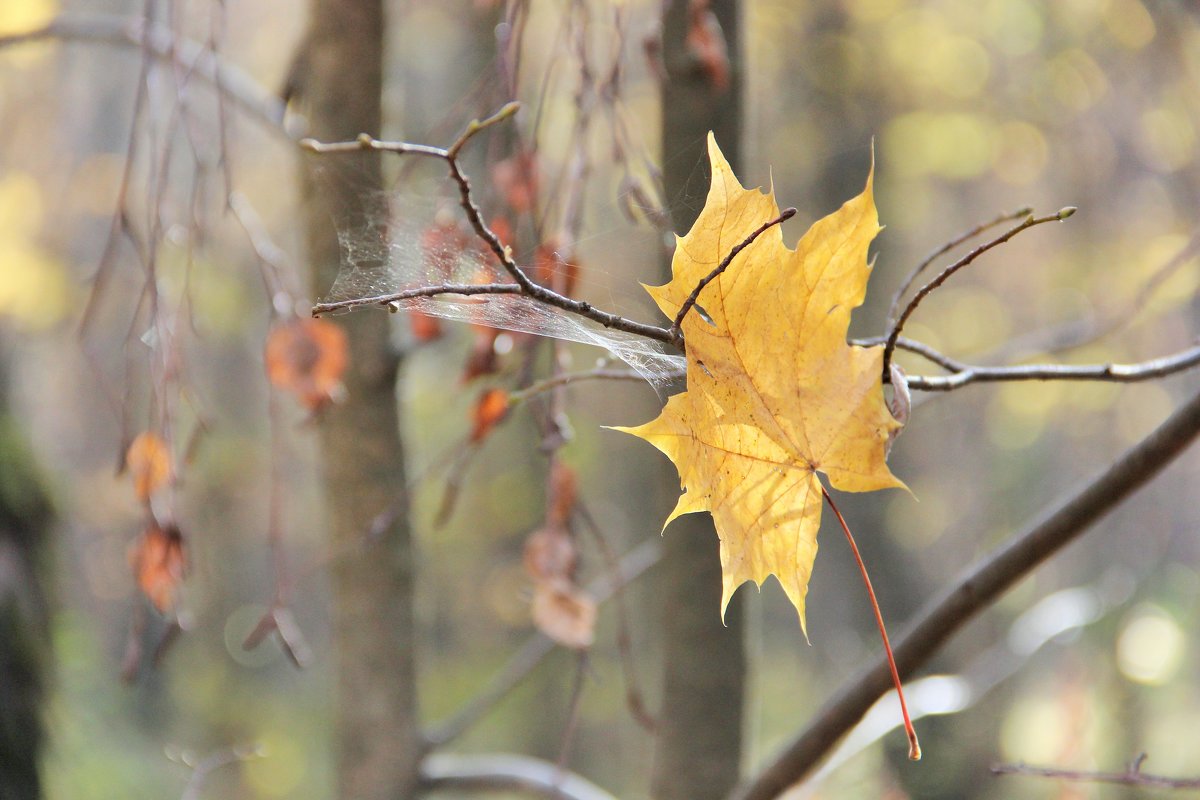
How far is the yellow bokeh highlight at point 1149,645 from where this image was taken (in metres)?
3.23

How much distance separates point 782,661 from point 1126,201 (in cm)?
446

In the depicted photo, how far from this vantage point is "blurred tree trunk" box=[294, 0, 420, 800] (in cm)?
108

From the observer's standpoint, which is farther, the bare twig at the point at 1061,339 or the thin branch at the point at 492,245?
the bare twig at the point at 1061,339

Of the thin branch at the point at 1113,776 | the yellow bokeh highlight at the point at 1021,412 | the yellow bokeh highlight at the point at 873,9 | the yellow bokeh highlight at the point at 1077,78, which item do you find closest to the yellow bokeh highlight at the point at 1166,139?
the yellow bokeh highlight at the point at 1077,78

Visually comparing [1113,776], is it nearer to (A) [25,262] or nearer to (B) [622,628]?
(B) [622,628]

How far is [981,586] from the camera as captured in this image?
72 centimetres

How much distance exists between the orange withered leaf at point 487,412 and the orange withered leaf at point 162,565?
1.03ft

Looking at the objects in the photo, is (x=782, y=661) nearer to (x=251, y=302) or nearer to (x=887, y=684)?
(x=251, y=302)

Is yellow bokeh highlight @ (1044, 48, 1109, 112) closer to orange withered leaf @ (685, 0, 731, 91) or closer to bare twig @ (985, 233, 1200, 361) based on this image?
bare twig @ (985, 233, 1200, 361)

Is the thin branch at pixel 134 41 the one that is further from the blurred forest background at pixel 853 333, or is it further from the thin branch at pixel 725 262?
the thin branch at pixel 725 262

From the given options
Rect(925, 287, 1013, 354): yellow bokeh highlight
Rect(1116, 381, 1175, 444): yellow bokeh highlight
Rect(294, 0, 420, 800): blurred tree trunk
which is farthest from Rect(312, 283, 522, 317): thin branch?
Rect(925, 287, 1013, 354): yellow bokeh highlight

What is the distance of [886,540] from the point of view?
4.27 metres

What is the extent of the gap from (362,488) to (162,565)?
270 mm

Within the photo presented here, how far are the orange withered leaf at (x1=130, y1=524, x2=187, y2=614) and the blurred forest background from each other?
1.4 inches
